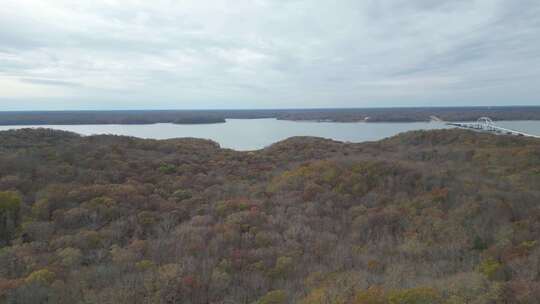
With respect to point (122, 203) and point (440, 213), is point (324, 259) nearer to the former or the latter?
point (440, 213)

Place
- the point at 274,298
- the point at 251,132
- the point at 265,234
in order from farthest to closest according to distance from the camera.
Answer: the point at 251,132 < the point at 265,234 < the point at 274,298

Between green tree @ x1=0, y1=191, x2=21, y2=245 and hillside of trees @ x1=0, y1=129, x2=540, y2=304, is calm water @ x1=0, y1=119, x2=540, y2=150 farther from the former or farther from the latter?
green tree @ x1=0, y1=191, x2=21, y2=245

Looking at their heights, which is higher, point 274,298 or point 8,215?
point 8,215

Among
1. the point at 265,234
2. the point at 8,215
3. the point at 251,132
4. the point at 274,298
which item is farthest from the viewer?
the point at 251,132

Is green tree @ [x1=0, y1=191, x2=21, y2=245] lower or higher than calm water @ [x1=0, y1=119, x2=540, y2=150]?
higher

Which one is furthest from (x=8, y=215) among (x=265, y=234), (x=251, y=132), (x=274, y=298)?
(x=251, y=132)

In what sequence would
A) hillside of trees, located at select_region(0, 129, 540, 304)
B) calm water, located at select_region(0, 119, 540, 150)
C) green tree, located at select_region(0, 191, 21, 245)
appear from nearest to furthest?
hillside of trees, located at select_region(0, 129, 540, 304) < green tree, located at select_region(0, 191, 21, 245) < calm water, located at select_region(0, 119, 540, 150)

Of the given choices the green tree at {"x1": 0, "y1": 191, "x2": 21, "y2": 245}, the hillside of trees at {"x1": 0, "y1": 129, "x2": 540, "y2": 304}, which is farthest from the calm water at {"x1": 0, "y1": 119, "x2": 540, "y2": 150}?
the green tree at {"x1": 0, "y1": 191, "x2": 21, "y2": 245}

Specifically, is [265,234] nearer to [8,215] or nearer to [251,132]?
[8,215]

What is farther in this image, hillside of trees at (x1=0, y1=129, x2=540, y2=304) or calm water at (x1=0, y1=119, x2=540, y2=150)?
calm water at (x1=0, y1=119, x2=540, y2=150)

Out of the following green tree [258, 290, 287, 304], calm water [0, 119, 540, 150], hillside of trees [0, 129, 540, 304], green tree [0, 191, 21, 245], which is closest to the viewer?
green tree [258, 290, 287, 304]
